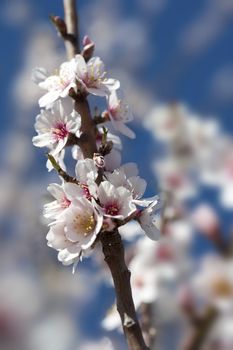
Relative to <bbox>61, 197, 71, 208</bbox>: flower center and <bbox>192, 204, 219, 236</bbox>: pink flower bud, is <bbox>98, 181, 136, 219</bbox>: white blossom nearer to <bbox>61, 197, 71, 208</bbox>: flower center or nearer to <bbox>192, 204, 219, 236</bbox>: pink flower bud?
<bbox>61, 197, 71, 208</bbox>: flower center

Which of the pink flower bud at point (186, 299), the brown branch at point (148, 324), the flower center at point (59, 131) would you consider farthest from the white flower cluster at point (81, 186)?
the pink flower bud at point (186, 299)

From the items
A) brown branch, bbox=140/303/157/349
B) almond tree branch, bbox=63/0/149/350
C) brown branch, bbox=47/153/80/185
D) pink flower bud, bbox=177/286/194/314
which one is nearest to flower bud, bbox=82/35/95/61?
almond tree branch, bbox=63/0/149/350

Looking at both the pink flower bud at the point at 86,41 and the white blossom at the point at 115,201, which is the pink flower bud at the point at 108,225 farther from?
the pink flower bud at the point at 86,41

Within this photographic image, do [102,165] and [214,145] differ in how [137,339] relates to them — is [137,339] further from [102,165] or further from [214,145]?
[214,145]

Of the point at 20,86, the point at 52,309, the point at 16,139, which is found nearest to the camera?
the point at 52,309

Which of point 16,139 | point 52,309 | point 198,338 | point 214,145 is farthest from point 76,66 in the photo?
point 16,139

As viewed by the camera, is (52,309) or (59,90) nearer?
(52,309)

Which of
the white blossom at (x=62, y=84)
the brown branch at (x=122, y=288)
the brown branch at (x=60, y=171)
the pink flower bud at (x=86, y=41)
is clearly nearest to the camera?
the brown branch at (x=122, y=288)
